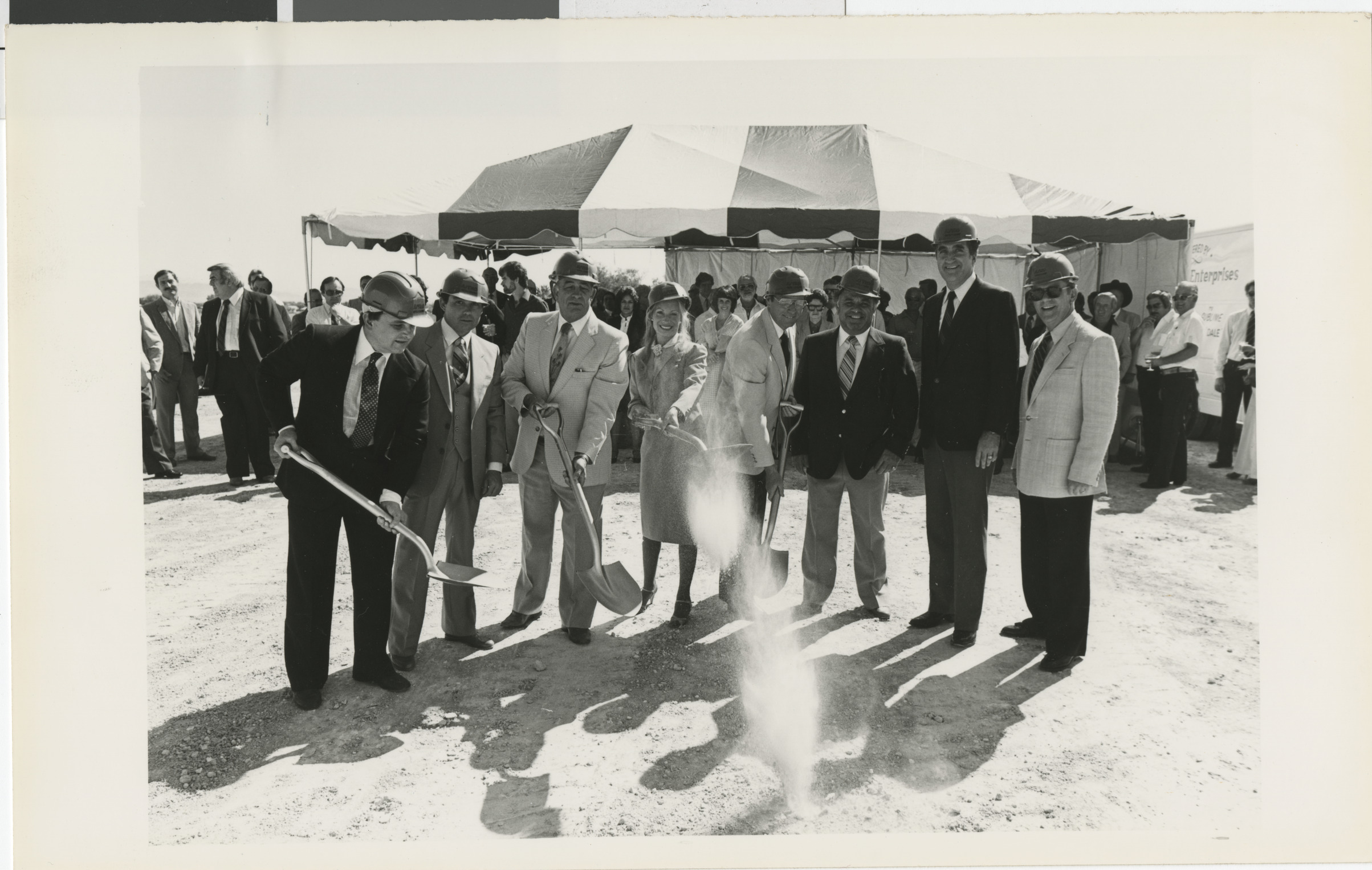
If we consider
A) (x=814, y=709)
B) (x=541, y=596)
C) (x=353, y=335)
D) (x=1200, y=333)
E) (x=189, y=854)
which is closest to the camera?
(x=189, y=854)

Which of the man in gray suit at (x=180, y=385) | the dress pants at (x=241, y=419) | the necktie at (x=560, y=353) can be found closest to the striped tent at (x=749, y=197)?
the necktie at (x=560, y=353)

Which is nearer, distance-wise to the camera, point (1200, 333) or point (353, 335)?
point (353, 335)

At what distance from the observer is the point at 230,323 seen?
580cm

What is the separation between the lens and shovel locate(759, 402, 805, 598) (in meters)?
3.99

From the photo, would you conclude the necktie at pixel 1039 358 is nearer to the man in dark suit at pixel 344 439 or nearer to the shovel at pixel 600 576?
the shovel at pixel 600 576

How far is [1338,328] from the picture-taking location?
305 centimetres

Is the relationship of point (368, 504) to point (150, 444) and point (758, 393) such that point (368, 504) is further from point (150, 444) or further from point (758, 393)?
point (150, 444)

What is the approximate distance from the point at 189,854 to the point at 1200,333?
6.79 meters

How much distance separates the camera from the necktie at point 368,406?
3.11m

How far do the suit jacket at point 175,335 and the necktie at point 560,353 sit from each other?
272cm

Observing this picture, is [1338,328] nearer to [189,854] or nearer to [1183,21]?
[1183,21]

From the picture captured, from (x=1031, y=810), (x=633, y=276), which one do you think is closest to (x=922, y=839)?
(x=1031, y=810)

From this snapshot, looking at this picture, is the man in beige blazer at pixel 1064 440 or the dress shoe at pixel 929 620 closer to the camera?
the man in beige blazer at pixel 1064 440

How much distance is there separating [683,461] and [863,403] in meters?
0.81
